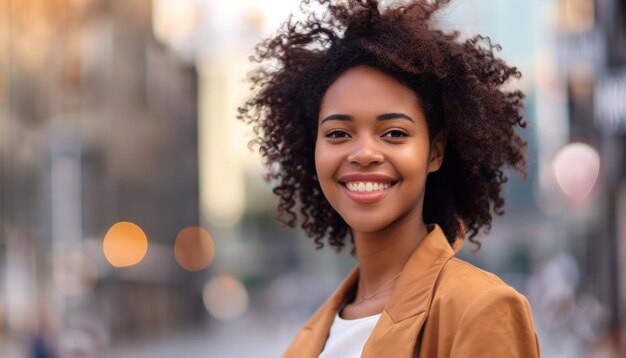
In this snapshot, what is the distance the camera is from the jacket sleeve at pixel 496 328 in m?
2.50

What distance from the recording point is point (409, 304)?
110 inches

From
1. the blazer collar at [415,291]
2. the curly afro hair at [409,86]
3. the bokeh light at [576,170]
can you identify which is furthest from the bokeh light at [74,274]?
the blazer collar at [415,291]

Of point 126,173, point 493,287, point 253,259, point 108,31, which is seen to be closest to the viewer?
point 493,287

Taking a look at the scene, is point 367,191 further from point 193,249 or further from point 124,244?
point 193,249

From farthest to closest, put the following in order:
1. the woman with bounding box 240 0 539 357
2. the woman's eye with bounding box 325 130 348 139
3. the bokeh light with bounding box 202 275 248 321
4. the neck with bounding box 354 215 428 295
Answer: the bokeh light with bounding box 202 275 248 321 < the neck with bounding box 354 215 428 295 < the woman's eye with bounding box 325 130 348 139 < the woman with bounding box 240 0 539 357

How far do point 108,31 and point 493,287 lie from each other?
30449 mm

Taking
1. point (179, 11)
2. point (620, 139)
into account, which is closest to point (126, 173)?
point (179, 11)

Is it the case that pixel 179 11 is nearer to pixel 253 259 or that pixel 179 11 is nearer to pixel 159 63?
pixel 159 63

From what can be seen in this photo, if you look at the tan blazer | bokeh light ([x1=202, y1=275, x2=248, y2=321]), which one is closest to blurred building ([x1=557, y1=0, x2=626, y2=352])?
the tan blazer

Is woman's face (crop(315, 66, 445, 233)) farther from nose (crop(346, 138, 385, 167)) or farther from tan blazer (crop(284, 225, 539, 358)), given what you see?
tan blazer (crop(284, 225, 539, 358))

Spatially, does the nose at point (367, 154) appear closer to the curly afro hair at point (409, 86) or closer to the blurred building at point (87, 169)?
the curly afro hair at point (409, 86)

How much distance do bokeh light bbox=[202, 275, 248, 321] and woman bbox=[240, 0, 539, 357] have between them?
3593cm

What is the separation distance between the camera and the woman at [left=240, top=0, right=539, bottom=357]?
269 centimetres

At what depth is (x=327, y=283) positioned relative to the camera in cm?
4356
